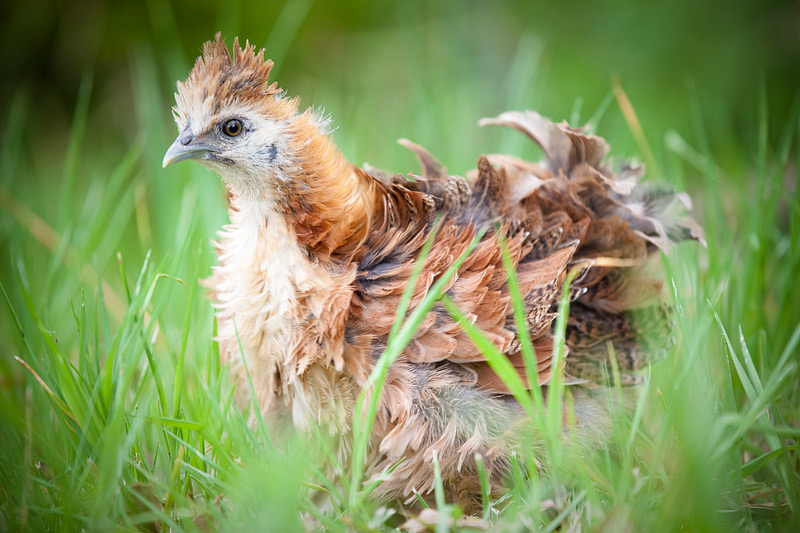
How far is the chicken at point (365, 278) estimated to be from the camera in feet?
3.75

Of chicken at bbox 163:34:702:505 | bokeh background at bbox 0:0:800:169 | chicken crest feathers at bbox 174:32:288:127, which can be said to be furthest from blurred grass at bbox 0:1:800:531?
chicken crest feathers at bbox 174:32:288:127

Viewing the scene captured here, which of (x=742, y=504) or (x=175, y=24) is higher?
(x=175, y=24)

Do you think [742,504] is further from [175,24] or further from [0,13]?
[0,13]

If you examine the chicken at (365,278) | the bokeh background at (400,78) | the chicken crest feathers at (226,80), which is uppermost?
the bokeh background at (400,78)

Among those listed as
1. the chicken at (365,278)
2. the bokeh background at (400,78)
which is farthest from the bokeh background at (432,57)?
the chicken at (365,278)

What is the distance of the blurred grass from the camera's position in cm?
115

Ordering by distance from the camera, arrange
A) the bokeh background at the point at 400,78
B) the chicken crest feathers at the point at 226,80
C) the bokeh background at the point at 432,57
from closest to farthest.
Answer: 1. the chicken crest feathers at the point at 226,80
2. the bokeh background at the point at 400,78
3. the bokeh background at the point at 432,57

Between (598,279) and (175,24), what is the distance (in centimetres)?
237

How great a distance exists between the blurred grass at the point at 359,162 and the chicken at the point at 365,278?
12 cm

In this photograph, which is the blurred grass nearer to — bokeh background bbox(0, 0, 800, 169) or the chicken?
bokeh background bbox(0, 0, 800, 169)

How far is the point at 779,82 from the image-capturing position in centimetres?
271

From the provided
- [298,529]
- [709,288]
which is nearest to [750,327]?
[709,288]

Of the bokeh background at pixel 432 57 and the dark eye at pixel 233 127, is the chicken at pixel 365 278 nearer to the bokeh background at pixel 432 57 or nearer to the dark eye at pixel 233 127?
the dark eye at pixel 233 127

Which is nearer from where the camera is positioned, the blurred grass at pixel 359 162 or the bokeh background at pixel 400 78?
the blurred grass at pixel 359 162
